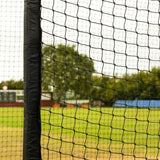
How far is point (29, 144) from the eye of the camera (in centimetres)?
218

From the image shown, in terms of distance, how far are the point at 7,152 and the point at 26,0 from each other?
301 centimetres

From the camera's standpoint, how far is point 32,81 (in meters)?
2.20

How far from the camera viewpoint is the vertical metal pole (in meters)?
2.18

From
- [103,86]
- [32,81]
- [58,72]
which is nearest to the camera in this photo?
[32,81]

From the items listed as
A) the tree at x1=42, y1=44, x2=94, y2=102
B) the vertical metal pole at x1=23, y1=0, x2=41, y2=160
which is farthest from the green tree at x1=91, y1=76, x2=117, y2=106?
the vertical metal pole at x1=23, y1=0, x2=41, y2=160

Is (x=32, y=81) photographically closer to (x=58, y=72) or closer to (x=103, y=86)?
(x=103, y=86)

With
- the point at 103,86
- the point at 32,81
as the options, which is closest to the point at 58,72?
the point at 103,86

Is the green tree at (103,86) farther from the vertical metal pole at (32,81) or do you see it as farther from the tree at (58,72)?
the vertical metal pole at (32,81)

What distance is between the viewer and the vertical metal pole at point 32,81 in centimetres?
218

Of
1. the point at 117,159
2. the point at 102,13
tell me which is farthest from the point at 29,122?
the point at 117,159

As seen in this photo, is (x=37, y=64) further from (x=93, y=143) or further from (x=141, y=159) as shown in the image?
(x=93, y=143)

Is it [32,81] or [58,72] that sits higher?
[58,72]

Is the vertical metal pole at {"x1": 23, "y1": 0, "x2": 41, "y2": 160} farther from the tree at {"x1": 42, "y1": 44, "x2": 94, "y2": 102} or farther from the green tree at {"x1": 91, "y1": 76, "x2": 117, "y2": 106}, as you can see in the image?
the green tree at {"x1": 91, "y1": 76, "x2": 117, "y2": 106}

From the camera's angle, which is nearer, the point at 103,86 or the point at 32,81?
the point at 32,81
